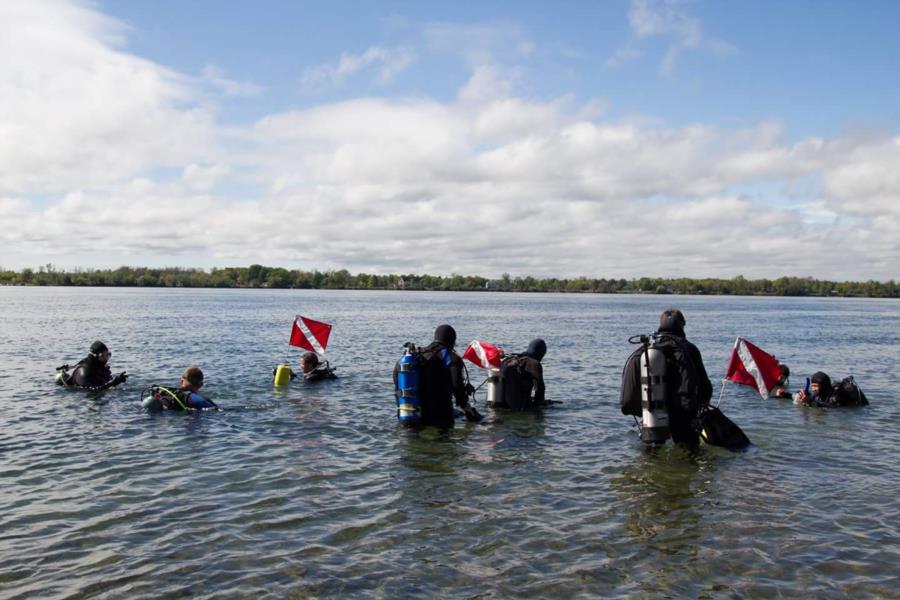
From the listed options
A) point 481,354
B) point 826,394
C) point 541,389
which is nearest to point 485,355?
point 481,354

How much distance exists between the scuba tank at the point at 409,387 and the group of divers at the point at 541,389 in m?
0.01

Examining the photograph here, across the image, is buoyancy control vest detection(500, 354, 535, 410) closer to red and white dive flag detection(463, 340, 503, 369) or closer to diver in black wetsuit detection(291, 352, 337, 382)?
red and white dive flag detection(463, 340, 503, 369)

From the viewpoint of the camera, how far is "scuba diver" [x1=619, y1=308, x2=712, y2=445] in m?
10.7

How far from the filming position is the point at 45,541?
7852mm

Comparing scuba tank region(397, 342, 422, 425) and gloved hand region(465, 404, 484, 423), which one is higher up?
scuba tank region(397, 342, 422, 425)

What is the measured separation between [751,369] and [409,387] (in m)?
8.10

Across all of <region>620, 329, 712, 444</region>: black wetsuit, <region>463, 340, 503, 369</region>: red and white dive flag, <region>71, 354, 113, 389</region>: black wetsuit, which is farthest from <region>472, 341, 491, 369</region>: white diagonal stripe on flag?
<region>71, 354, 113, 389</region>: black wetsuit

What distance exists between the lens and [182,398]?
1540 centimetres

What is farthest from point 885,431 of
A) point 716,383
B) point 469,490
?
point 469,490

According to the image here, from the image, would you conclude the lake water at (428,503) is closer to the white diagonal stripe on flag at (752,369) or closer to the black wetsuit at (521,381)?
the black wetsuit at (521,381)

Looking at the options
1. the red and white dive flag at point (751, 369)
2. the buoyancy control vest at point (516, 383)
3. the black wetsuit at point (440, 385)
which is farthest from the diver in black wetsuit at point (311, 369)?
the red and white dive flag at point (751, 369)

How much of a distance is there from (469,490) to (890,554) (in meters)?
5.15

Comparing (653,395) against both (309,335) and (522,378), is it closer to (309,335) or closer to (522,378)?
(522,378)

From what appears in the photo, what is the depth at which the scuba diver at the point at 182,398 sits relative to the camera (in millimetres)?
15289
